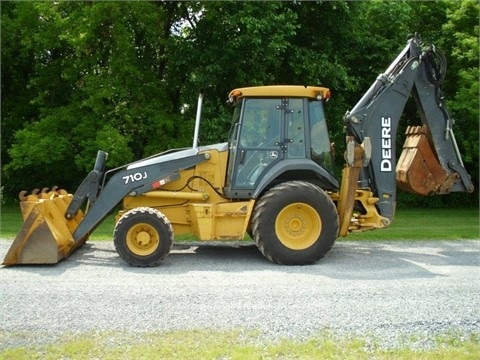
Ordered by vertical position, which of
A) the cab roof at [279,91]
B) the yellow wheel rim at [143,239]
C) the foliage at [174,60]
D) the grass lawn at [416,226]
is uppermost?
the foliage at [174,60]

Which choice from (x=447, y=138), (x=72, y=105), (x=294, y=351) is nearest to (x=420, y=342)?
(x=294, y=351)

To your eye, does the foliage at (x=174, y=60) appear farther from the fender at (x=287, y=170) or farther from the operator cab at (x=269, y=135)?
the fender at (x=287, y=170)

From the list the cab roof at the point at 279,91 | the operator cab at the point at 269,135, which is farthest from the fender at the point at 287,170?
the cab roof at the point at 279,91

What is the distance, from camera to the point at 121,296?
6855 mm

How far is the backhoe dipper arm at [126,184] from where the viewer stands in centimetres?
934

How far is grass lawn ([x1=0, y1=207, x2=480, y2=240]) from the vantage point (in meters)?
12.9

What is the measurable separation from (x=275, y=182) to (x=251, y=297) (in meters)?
2.99

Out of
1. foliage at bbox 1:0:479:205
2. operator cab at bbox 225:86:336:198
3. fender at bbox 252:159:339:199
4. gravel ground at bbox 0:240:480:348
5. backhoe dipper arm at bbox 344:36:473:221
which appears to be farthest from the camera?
foliage at bbox 1:0:479:205

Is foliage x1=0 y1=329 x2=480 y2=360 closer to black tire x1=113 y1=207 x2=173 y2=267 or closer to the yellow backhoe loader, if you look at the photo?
black tire x1=113 y1=207 x2=173 y2=267

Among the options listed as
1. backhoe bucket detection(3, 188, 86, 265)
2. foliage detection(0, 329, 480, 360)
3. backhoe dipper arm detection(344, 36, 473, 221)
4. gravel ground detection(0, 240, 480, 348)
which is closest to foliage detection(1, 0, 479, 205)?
backhoe dipper arm detection(344, 36, 473, 221)

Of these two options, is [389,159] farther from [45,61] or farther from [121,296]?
[45,61]

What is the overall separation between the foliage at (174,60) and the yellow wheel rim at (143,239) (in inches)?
302

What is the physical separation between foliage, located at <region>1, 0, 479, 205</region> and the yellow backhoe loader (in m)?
6.72

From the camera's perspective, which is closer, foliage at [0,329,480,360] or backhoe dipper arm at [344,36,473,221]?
foliage at [0,329,480,360]
